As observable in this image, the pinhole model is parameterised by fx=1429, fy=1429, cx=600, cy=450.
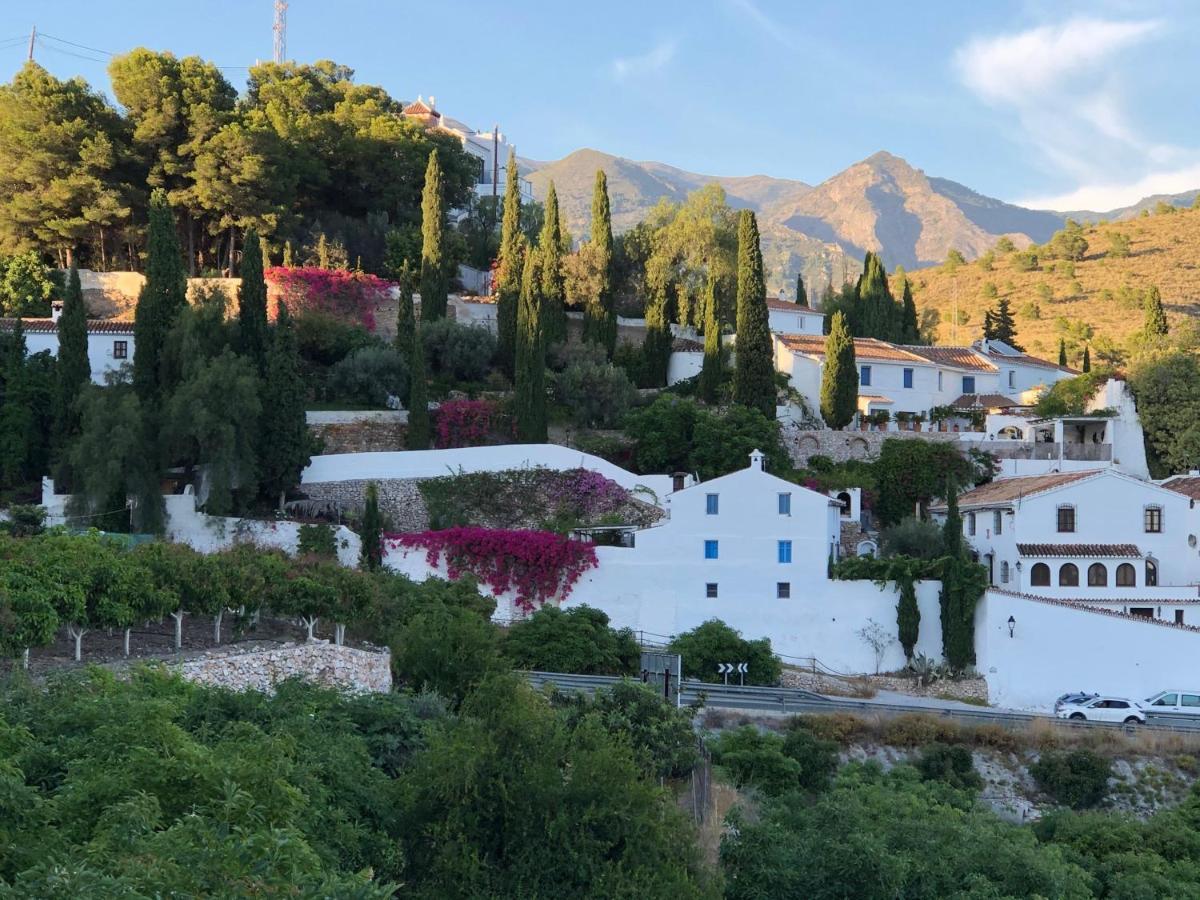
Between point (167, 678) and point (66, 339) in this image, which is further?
point (66, 339)

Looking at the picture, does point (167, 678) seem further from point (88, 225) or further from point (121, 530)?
point (88, 225)

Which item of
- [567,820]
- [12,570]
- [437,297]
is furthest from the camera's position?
[437,297]

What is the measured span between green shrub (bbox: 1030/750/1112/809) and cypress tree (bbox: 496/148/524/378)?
2208 centimetres

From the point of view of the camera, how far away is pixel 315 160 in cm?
5134

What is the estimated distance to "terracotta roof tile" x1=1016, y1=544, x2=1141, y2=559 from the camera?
1420 inches

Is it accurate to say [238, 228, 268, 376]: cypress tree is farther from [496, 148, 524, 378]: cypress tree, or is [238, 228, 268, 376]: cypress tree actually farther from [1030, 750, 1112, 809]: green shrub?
[1030, 750, 1112, 809]: green shrub

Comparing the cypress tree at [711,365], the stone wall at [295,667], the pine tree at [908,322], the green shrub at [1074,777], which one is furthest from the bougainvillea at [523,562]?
the pine tree at [908,322]

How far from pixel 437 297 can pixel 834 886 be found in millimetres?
31600

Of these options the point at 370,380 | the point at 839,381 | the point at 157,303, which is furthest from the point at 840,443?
the point at 157,303

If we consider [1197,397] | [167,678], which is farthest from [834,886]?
[1197,397]

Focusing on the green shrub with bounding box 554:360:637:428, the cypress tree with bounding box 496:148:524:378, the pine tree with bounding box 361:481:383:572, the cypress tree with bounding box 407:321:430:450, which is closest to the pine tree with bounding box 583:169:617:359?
the cypress tree with bounding box 496:148:524:378

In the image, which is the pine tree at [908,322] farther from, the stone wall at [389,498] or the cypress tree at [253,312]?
the cypress tree at [253,312]

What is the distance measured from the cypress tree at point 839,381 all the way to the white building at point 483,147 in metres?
28.9

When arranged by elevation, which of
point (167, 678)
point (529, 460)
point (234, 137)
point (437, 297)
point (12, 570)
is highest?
point (234, 137)
